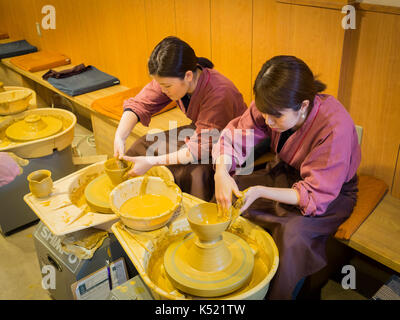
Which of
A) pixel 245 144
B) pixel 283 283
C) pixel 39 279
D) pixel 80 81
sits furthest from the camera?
pixel 80 81

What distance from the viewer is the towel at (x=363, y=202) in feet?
7.05

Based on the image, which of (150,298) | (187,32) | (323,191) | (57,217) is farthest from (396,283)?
(187,32)

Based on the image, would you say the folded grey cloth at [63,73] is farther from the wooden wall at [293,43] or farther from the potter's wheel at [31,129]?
the potter's wheel at [31,129]

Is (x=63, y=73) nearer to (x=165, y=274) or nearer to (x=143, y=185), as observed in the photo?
(x=143, y=185)

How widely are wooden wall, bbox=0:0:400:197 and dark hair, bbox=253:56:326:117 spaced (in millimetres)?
720

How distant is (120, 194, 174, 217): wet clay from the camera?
2172mm

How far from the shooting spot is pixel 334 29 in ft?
7.95

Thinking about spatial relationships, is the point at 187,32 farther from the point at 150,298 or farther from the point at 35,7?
the point at 35,7

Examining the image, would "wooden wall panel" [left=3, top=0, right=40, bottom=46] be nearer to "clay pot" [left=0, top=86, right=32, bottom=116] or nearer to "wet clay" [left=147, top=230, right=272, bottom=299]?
"clay pot" [left=0, top=86, right=32, bottom=116]

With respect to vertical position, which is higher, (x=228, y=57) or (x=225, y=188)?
(x=228, y=57)

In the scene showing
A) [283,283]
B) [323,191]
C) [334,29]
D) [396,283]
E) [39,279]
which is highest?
[334,29]

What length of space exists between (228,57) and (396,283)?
1969mm

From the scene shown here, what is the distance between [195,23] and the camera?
3.38m

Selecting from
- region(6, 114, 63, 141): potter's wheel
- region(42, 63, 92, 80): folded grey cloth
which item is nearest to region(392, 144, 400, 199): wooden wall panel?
region(6, 114, 63, 141): potter's wheel
